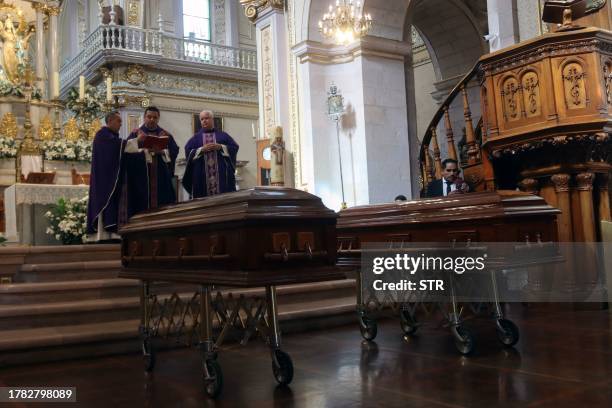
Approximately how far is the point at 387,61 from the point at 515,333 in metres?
7.75

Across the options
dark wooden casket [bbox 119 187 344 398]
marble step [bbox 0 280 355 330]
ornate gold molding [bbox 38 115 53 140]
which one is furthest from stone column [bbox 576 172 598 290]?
ornate gold molding [bbox 38 115 53 140]

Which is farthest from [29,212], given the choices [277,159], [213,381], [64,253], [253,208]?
[253,208]

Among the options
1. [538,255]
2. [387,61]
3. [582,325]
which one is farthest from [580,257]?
[387,61]

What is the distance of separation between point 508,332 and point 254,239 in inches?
69.3

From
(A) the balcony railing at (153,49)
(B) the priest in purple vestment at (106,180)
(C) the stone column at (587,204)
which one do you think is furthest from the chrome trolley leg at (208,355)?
(A) the balcony railing at (153,49)

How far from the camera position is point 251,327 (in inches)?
115

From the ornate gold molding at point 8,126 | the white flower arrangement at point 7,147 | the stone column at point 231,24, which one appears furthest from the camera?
the stone column at point 231,24

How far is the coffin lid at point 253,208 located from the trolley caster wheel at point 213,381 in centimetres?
69

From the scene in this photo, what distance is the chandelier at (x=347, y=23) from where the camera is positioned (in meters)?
9.22

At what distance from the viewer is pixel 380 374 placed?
297 cm

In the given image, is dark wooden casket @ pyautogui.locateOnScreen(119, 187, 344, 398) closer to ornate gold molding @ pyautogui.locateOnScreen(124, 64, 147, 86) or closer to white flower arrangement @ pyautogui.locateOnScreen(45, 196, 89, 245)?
white flower arrangement @ pyautogui.locateOnScreen(45, 196, 89, 245)

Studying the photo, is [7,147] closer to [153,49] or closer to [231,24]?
[153,49]

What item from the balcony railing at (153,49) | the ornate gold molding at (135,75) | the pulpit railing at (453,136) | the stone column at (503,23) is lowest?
the pulpit railing at (453,136)

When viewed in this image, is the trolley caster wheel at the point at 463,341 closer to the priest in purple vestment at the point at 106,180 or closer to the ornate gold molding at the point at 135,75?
the priest in purple vestment at the point at 106,180
